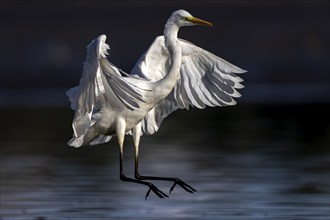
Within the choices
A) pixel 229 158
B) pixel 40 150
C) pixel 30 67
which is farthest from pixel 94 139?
pixel 30 67

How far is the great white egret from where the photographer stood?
1094 centimetres

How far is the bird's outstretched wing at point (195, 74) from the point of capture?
1184 centimetres

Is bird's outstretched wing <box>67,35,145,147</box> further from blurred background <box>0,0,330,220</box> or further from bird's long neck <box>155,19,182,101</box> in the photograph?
blurred background <box>0,0,330,220</box>

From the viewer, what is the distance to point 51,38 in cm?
2784

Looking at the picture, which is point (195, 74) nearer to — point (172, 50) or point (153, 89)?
point (153, 89)

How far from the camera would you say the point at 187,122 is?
20.7 meters

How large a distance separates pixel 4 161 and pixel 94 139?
447 centimetres

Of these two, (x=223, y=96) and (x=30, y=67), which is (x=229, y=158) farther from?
(x=30, y=67)

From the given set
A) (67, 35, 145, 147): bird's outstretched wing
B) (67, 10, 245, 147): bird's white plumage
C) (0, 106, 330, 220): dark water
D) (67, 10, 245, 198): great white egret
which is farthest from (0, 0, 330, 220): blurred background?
(67, 35, 145, 147): bird's outstretched wing

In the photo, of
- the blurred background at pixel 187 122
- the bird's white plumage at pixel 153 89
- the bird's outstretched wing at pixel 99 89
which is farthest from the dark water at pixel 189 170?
the bird's outstretched wing at pixel 99 89

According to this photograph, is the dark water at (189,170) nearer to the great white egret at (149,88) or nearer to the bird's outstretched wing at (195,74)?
the great white egret at (149,88)

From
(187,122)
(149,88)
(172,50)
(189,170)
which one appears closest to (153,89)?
(149,88)

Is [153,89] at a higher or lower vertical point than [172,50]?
lower

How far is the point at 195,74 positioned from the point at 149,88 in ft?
2.31
